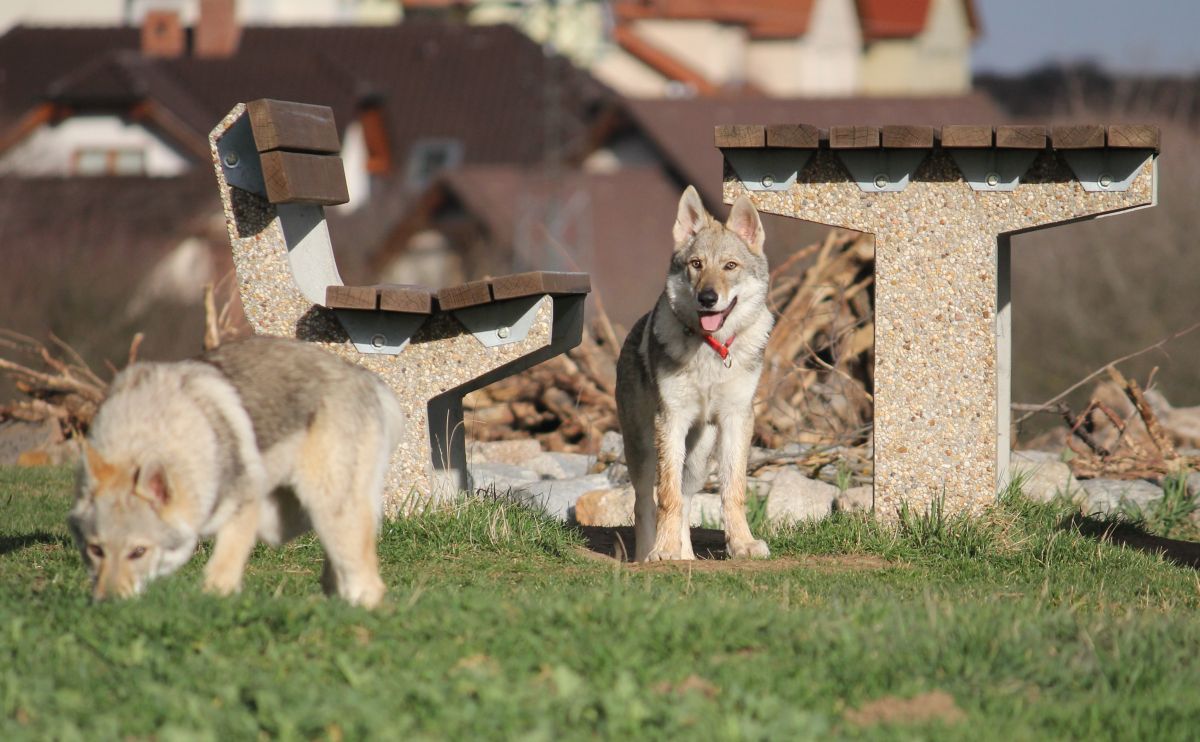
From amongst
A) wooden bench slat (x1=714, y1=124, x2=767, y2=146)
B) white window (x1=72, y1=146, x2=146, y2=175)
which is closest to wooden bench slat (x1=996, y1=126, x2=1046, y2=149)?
wooden bench slat (x1=714, y1=124, x2=767, y2=146)

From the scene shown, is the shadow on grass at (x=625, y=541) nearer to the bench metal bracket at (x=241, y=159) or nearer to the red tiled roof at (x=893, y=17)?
the bench metal bracket at (x=241, y=159)

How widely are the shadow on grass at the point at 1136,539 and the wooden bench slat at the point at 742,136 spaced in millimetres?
3301

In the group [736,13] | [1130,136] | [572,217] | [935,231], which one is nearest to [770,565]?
[935,231]

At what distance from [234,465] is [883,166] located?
5.17m

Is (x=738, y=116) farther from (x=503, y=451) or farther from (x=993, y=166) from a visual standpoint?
(x=993, y=166)

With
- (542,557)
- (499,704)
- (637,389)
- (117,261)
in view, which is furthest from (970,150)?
(117,261)

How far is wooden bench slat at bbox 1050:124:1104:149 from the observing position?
8883mm

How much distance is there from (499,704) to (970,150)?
228 inches

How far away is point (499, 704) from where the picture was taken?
495cm

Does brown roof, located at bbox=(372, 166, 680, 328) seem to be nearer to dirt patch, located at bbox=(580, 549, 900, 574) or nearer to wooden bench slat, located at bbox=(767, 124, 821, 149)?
wooden bench slat, located at bbox=(767, 124, 821, 149)

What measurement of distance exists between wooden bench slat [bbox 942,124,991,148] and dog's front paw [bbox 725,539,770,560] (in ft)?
9.41

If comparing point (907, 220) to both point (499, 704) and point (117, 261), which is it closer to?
point (499, 704)

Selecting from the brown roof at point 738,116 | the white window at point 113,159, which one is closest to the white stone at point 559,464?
the brown roof at point 738,116

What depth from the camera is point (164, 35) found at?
2218 inches
